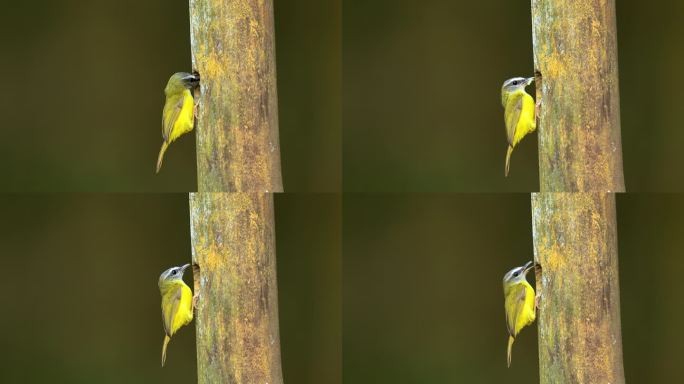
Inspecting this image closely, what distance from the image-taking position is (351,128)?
183cm

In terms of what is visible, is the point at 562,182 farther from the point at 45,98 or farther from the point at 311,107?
the point at 45,98

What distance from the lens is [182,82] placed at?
1731 mm

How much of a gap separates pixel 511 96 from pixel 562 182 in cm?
18

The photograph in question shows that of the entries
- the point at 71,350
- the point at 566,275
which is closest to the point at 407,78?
the point at 566,275

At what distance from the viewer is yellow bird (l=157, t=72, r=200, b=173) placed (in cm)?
173

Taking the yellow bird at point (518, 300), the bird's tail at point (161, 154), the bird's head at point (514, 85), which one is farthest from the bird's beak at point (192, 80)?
the yellow bird at point (518, 300)

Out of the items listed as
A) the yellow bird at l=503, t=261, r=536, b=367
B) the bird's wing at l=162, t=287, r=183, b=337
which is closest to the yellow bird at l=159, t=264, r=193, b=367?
the bird's wing at l=162, t=287, r=183, b=337

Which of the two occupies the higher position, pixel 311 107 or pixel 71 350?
pixel 311 107

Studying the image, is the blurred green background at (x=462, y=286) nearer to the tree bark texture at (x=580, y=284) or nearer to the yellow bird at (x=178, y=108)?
the tree bark texture at (x=580, y=284)

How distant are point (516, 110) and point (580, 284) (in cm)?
32

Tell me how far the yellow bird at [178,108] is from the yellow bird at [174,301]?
0.19m

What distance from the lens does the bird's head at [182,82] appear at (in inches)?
68.0

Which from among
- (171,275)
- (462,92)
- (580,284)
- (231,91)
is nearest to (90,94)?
(231,91)

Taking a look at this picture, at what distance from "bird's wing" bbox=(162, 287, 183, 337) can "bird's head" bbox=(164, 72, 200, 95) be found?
34 centimetres
